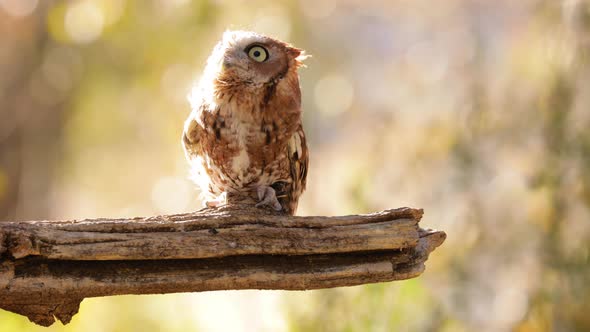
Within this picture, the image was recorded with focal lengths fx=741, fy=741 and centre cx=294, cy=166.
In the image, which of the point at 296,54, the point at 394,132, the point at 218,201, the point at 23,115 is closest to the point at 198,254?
the point at 218,201

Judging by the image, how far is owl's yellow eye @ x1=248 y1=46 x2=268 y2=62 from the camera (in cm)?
231

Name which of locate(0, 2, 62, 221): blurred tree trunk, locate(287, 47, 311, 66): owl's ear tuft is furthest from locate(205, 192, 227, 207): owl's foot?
locate(0, 2, 62, 221): blurred tree trunk

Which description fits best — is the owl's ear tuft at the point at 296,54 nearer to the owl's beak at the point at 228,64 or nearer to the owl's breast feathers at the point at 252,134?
the owl's breast feathers at the point at 252,134

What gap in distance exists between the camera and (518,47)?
14.1 feet

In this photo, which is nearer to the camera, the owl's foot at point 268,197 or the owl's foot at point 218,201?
the owl's foot at point 268,197

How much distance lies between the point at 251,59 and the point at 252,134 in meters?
0.24

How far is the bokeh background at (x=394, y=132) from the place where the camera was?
3.84m

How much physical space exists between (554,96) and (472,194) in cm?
67

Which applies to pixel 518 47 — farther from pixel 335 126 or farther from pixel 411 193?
pixel 335 126

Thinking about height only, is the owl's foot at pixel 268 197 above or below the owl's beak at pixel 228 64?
below

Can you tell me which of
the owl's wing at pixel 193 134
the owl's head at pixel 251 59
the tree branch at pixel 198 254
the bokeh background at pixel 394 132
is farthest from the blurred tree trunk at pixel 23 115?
the tree branch at pixel 198 254

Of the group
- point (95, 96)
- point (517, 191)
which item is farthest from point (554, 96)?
point (95, 96)

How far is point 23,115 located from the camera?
6082 millimetres

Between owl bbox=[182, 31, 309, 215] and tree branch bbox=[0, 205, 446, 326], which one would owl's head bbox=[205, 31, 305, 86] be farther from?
tree branch bbox=[0, 205, 446, 326]
